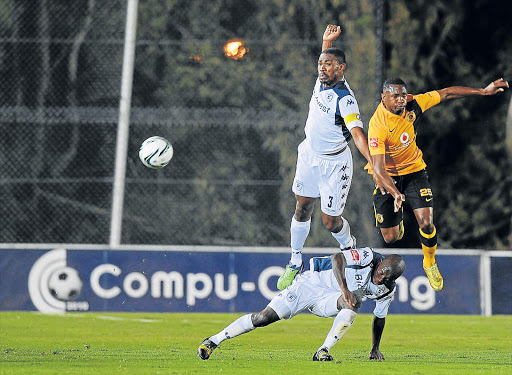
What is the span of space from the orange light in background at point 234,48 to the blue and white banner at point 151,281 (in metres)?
4.26

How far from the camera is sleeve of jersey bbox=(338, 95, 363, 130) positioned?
408 inches

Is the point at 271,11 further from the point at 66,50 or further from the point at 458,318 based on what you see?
the point at 458,318

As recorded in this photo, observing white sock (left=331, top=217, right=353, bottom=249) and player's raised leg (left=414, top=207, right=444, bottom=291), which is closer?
white sock (left=331, top=217, right=353, bottom=249)

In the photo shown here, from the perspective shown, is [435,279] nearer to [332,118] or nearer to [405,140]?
[405,140]

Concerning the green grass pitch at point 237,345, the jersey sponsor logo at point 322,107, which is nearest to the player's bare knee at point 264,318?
the green grass pitch at point 237,345

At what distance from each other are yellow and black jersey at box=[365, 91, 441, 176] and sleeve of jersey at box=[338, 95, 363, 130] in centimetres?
89

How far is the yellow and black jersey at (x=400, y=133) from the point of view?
11492 mm

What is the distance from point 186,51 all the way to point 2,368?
423 inches

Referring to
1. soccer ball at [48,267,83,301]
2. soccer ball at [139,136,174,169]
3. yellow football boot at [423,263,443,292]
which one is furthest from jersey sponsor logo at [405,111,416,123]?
soccer ball at [48,267,83,301]

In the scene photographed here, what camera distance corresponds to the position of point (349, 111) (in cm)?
1047

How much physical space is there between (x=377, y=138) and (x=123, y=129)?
6432 mm

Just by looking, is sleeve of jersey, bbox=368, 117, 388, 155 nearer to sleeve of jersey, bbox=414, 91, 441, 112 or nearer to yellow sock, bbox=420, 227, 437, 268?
sleeve of jersey, bbox=414, 91, 441, 112

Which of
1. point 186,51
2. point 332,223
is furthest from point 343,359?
point 186,51

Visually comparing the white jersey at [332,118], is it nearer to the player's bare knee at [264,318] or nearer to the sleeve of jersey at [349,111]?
the sleeve of jersey at [349,111]
